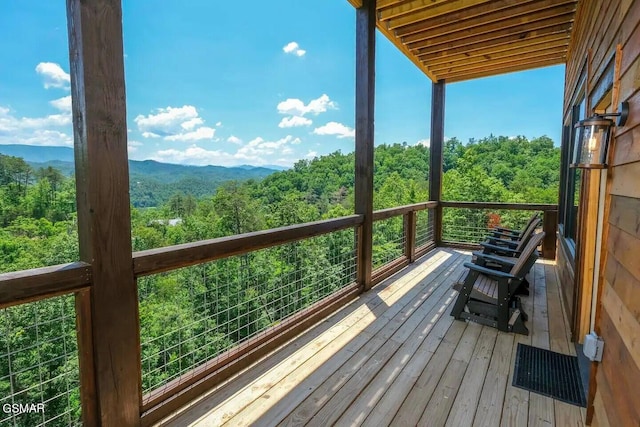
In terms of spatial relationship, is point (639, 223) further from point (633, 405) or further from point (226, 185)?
point (226, 185)

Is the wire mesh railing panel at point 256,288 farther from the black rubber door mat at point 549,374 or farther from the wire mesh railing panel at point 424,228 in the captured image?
the wire mesh railing panel at point 424,228

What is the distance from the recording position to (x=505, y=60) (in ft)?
15.9

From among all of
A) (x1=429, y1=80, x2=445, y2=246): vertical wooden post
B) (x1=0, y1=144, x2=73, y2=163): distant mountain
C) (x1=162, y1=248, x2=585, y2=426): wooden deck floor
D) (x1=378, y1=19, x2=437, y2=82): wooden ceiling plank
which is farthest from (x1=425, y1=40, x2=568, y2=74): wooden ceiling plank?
(x1=0, y1=144, x2=73, y2=163): distant mountain

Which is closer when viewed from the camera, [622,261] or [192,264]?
[622,261]

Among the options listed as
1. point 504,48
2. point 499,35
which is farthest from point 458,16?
point 504,48

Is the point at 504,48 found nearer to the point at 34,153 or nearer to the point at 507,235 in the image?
the point at 507,235

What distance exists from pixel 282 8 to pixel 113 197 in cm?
2489

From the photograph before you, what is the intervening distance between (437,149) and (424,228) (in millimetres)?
1347

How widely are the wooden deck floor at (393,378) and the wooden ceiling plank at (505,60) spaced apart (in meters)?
3.46

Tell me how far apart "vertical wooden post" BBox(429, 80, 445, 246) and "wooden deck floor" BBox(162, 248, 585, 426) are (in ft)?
9.31

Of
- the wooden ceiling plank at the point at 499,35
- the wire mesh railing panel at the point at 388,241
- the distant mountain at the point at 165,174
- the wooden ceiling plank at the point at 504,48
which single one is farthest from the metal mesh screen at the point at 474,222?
the distant mountain at the point at 165,174

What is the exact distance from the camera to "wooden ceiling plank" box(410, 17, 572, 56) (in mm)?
3747

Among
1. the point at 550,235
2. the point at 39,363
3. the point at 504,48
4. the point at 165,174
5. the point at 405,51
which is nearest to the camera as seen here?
the point at 39,363

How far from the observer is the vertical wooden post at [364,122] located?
3.17 m
